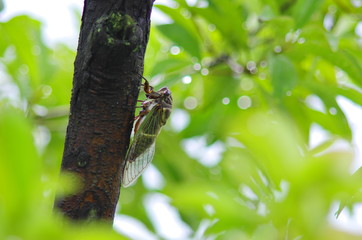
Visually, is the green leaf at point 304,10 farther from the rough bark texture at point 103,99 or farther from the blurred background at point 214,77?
the rough bark texture at point 103,99

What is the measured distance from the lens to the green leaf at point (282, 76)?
6.26ft

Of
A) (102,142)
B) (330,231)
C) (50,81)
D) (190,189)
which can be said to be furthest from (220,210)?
(50,81)

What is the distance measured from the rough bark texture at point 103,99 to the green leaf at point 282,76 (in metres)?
0.67

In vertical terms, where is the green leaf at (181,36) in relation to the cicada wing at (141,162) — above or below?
above

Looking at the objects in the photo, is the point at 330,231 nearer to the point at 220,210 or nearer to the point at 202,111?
the point at 220,210

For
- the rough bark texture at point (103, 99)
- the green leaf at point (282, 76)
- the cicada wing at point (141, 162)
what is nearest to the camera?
the rough bark texture at point (103, 99)

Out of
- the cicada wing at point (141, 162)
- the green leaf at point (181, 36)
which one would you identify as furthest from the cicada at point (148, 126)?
the green leaf at point (181, 36)

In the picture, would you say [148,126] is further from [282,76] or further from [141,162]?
[282,76]

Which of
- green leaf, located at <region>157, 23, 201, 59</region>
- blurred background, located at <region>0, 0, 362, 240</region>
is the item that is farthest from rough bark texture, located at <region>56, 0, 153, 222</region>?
green leaf, located at <region>157, 23, 201, 59</region>

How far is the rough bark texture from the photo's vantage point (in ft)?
4.19

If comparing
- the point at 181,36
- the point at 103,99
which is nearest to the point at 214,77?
the point at 181,36

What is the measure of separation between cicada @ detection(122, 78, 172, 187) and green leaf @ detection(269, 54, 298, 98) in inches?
22.9

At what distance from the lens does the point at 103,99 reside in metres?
1.34

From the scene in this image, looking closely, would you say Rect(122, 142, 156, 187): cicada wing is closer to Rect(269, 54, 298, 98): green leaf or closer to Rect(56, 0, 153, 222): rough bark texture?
Rect(269, 54, 298, 98): green leaf
